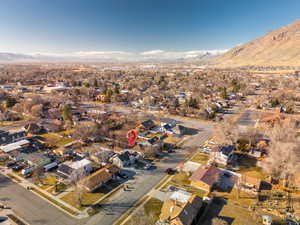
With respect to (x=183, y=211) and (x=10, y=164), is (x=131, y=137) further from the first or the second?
(x=183, y=211)

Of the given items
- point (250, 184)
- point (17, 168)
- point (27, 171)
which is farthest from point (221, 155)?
point (17, 168)

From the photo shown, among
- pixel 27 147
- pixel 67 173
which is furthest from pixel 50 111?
pixel 67 173

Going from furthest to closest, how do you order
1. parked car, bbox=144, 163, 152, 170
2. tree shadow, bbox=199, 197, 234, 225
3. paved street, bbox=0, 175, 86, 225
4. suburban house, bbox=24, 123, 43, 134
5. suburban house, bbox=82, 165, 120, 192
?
suburban house, bbox=24, 123, 43, 134, parked car, bbox=144, 163, 152, 170, suburban house, bbox=82, 165, 120, 192, paved street, bbox=0, 175, 86, 225, tree shadow, bbox=199, 197, 234, 225

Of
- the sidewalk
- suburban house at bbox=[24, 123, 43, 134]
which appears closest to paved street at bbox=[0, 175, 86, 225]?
the sidewalk

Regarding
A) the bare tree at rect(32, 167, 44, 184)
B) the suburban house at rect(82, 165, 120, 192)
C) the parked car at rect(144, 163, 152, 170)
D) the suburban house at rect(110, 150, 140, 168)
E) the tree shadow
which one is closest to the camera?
the tree shadow

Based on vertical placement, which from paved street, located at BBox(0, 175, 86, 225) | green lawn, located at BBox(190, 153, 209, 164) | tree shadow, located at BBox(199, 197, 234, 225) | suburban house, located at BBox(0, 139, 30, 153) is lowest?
paved street, located at BBox(0, 175, 86, 225)

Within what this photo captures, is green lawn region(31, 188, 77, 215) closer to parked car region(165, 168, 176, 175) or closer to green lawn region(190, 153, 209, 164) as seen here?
parked car region(165, 168, 176, 175)

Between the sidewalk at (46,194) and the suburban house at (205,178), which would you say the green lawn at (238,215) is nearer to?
the suburban house at (205,178)
